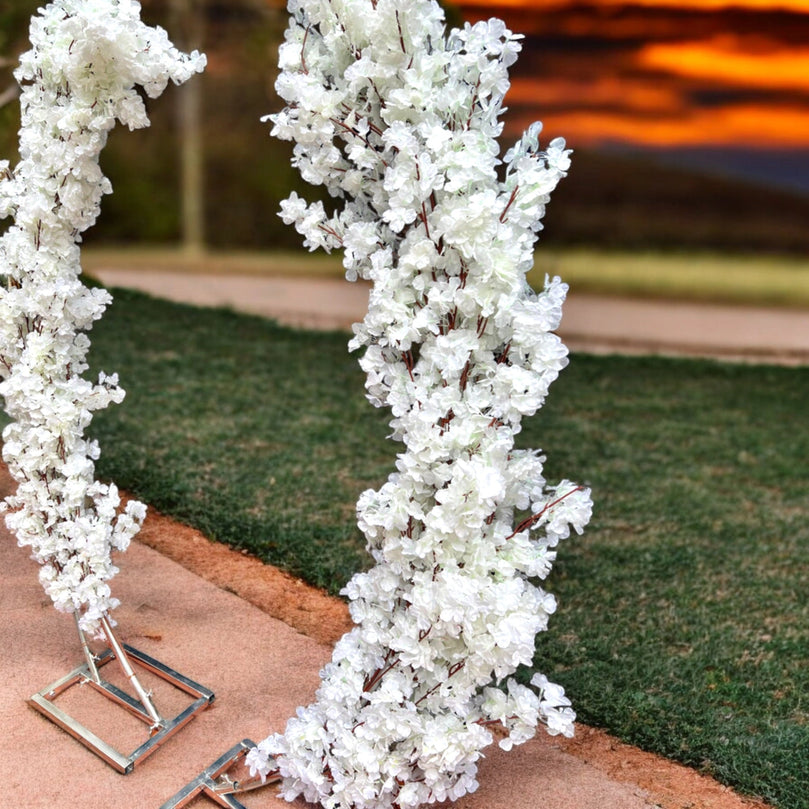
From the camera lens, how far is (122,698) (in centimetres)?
309

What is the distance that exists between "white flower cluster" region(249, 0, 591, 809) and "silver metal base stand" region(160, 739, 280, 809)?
0.31 m

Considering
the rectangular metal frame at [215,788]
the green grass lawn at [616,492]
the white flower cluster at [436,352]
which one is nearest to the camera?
the white flower cluster at [436,352]

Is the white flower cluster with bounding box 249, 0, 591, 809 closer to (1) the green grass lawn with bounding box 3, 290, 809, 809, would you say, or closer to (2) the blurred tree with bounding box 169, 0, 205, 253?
(1) the green grass lawn with bounding box 3, 290, 809, 809

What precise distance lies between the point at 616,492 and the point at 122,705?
10.2ft

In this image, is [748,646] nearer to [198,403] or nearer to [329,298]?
[198,403]

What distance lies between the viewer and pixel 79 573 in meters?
2.88

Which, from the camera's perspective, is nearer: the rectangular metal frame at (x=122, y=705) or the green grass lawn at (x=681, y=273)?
the rectangular metal frame at (x=122, y=705)

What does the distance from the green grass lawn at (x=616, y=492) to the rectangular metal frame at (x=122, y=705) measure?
96 centimetres

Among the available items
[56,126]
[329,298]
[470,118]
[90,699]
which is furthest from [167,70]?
[329,298]

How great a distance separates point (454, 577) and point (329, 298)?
7.63m

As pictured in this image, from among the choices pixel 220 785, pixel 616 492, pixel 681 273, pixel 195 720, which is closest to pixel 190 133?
pixel 681 273

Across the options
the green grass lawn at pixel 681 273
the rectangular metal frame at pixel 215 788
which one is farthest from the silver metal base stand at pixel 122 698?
the green grass lawn at pixel 681 273

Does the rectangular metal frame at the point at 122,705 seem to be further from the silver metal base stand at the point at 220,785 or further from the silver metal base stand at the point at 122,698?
the silver metal base stand at the point at 220,785

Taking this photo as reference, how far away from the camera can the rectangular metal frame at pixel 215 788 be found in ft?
8.82
